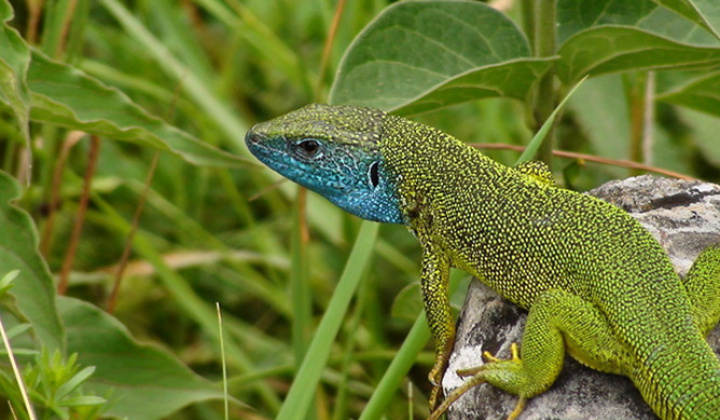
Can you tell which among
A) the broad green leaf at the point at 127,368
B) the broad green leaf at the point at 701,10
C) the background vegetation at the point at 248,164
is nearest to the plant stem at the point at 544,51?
the background vegetation at the point at 248,164

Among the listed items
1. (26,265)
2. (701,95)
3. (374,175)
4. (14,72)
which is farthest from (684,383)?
(26,265)

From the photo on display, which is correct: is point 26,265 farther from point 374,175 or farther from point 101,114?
point 374,175

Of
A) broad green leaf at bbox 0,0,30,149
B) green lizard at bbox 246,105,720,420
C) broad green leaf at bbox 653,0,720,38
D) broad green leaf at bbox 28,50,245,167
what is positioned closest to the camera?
broad green leaf at bbox 0,0,30,149

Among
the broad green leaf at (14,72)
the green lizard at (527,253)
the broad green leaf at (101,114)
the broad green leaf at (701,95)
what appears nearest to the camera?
the broad green leaf at (14,72)

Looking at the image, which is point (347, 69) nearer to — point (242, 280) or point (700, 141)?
point (242, 280)

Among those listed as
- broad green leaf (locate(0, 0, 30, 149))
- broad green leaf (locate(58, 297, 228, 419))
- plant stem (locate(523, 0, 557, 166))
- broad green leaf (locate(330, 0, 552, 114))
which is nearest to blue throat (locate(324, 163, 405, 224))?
broad green leaf (locate(330, 0, 552, 114))

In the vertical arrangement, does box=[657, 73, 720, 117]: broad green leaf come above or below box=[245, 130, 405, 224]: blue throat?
above

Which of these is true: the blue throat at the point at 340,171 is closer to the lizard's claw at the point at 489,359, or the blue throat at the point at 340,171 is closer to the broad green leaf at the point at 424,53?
the broad green leaf at the point at 424,53

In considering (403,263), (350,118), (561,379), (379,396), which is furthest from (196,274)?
(561,379)

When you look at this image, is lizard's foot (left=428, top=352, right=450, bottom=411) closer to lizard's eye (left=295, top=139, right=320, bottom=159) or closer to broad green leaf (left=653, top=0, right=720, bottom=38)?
lizard's eye (left=295, top=139, right=320, bottom=159)
